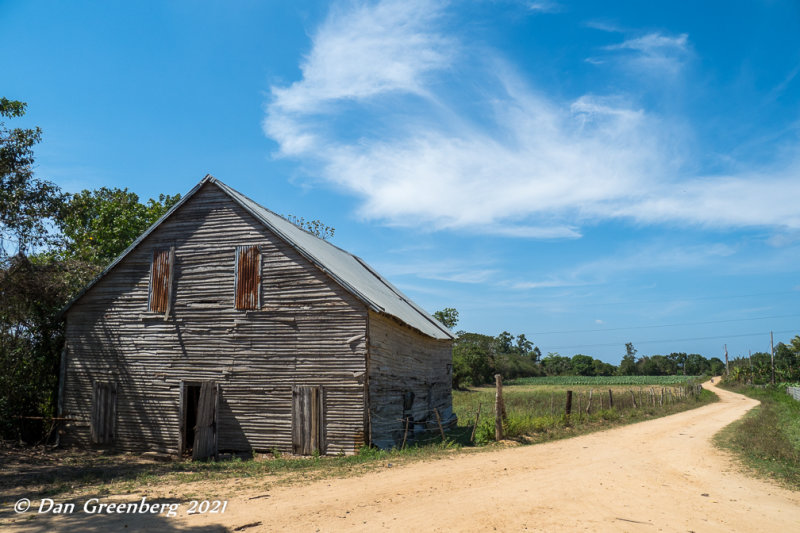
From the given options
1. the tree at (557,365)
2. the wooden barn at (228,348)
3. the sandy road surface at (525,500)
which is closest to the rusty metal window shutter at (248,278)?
the wooden barn at (228,348)

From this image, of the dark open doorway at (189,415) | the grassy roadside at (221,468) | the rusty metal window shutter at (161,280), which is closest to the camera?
the grassy roadside at (221,468)

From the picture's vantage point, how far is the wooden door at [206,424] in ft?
50.3

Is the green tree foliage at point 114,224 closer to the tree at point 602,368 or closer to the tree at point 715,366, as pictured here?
the tree at point 602,368

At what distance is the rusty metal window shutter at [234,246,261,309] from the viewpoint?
16234mm

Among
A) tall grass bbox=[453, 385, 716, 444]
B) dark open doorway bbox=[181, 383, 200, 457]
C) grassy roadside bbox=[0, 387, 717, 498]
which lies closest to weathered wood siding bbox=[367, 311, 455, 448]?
grassy roadside bbox=[0, 387, 717, 498]

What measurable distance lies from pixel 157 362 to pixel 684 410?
2724 cm

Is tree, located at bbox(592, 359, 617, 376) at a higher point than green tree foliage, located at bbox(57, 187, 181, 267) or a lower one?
lower

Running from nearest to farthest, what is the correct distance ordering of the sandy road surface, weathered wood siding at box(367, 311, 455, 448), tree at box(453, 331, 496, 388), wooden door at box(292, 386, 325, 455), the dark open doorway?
the sandy road surface → wooden door at box(292, 386, 325, 455) → weathered wood siding at box(367, 311, 455, 448) → the dark open doorway → tree at box(453, 331, 496, 388)

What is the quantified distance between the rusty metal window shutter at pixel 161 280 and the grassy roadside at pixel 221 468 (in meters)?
4.78

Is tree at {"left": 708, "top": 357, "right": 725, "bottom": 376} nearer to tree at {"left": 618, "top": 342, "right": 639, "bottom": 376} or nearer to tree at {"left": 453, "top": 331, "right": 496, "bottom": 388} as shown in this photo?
tree at {"left": 618, "top": 342, "right": 639, "bottom": 376}

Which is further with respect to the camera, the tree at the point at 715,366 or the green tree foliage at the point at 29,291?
the tree at the point at 715,366

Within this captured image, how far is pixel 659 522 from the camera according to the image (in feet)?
25.1

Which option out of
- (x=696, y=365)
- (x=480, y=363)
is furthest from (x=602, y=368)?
(x=480, y=363)

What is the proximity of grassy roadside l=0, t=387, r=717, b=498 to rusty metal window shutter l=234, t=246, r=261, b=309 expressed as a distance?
465 centimetres
